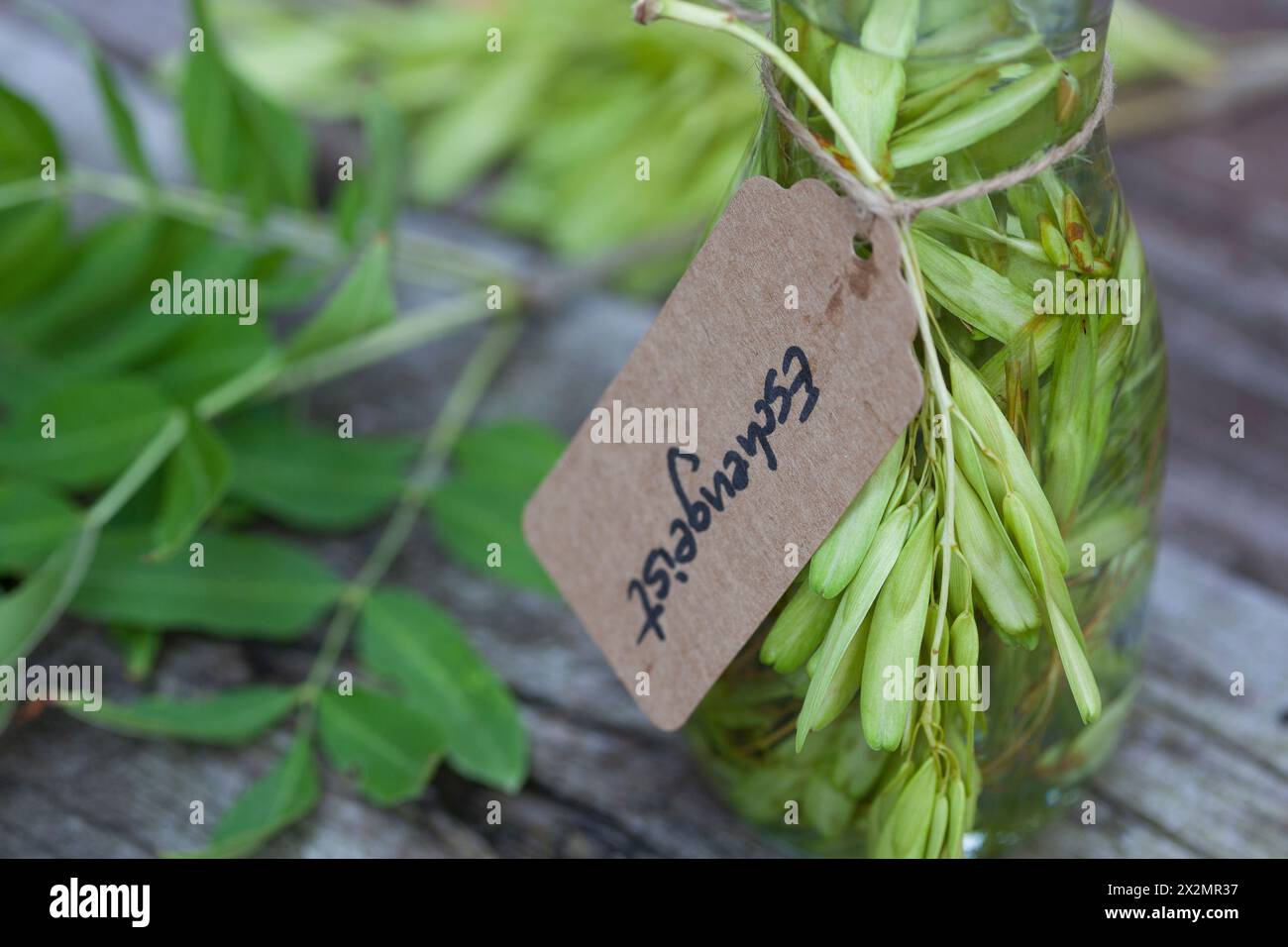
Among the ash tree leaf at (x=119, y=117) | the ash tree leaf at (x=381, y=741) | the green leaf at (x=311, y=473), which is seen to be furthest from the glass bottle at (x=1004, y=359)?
the ash tree leaf at (x=119, y=117)

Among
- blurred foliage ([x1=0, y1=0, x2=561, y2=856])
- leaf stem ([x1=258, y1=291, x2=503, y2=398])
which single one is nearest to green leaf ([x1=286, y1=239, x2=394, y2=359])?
blurred foliage ([x1=0, y1=0, x2=561, y2=856])

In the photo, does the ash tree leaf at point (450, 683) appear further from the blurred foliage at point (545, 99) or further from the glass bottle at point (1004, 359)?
the blurred foliage at point (545, 99)

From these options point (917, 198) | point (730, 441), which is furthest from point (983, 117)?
point (730, 441)

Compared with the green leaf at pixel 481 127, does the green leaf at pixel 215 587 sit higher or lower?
lower

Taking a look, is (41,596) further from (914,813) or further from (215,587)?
(914,813)

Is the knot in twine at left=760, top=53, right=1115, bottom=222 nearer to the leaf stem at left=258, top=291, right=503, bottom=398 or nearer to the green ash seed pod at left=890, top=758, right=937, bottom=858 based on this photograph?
the green ash seed pod at left=890, top=758, right=937, bottom=858
